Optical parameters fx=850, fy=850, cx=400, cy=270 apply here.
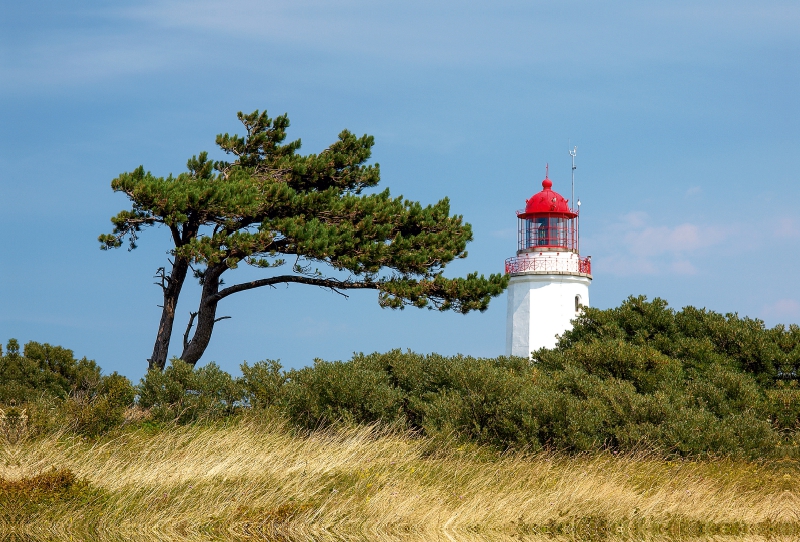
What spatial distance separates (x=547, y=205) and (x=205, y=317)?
42.7 ft

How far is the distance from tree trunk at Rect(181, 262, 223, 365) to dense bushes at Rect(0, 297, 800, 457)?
4528mm

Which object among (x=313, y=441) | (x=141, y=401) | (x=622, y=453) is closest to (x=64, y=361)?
(x=141, y=401)

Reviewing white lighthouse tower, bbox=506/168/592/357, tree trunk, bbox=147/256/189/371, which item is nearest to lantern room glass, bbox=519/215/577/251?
white lighthouse tower, bbox=506/168/592/357

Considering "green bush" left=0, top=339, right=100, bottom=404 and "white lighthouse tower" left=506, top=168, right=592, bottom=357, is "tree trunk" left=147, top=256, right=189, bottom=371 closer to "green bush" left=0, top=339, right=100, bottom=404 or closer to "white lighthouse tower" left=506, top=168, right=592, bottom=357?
"green bush" left=0, top=339, right=100, bottom=404

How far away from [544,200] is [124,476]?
2124 cm

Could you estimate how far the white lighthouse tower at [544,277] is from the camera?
28078mm

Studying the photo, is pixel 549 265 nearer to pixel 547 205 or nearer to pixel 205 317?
pixel 547 205

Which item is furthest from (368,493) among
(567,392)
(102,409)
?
(102,409)

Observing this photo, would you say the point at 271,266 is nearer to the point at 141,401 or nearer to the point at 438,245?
the point at 438,245

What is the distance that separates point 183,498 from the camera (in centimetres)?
900

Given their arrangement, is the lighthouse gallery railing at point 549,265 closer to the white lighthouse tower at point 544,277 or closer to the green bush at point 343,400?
the white lighthouse tower at point 544,277

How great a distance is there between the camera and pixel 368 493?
31.2 ft

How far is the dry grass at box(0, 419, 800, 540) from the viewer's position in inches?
344

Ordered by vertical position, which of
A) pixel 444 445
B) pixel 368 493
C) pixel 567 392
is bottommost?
pixel 368 493
